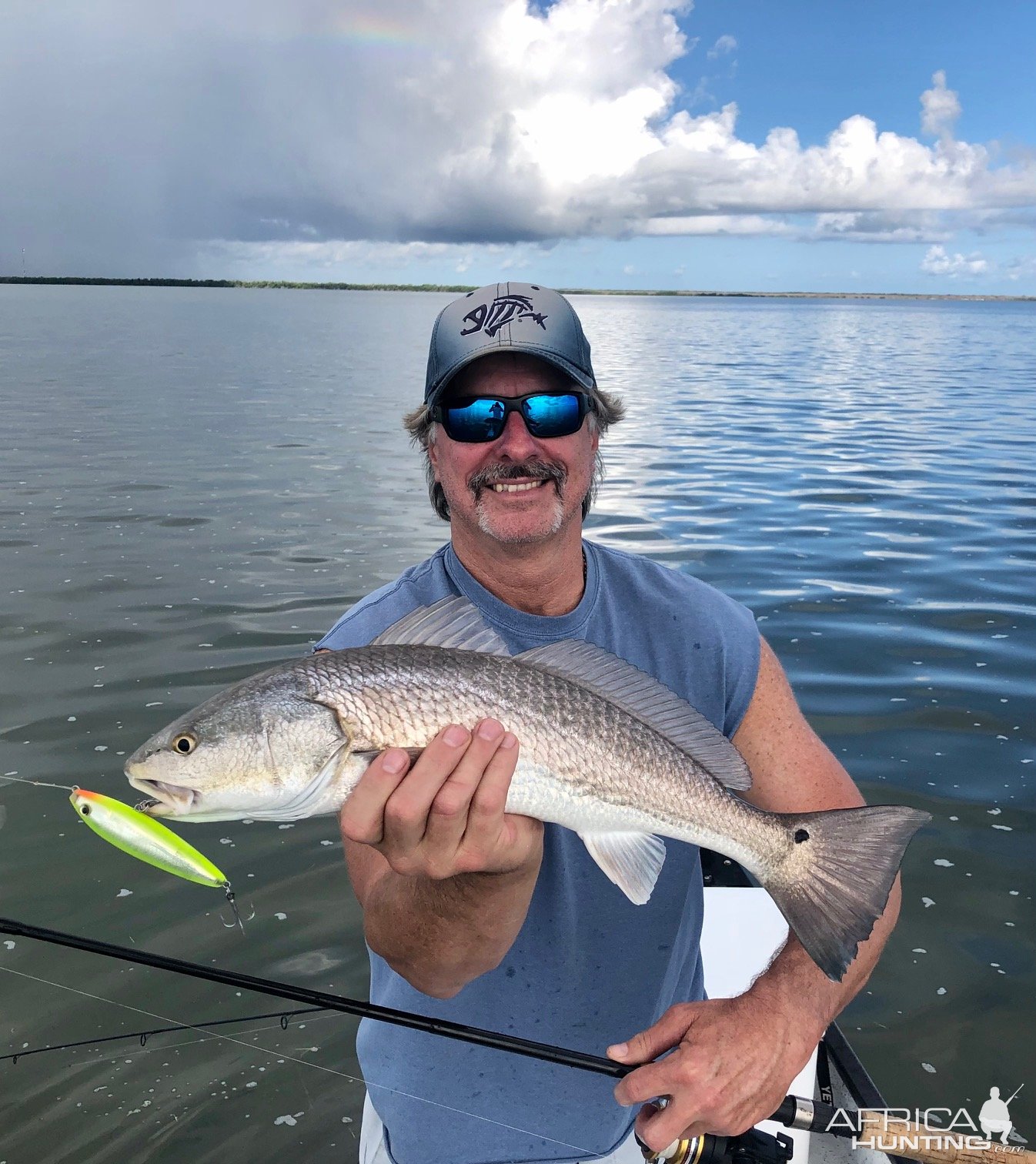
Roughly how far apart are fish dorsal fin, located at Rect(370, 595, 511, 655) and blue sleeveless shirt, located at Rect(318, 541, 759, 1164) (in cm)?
36

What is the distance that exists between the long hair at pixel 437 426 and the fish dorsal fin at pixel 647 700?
980 millimetres

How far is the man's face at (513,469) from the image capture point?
10.6 feet

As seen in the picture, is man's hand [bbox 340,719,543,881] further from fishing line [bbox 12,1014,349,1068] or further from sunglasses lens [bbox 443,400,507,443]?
fishing line [bbox 12,1014,349,1068]

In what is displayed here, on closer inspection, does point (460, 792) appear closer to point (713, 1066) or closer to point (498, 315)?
point (713, 1066)

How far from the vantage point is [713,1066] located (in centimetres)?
260

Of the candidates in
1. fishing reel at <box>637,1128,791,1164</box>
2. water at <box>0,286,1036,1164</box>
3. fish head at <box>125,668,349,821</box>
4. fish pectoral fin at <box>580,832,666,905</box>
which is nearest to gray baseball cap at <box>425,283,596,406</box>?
fish head at <box>125,668,349,821</box>

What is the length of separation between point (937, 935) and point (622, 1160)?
10.6 feet

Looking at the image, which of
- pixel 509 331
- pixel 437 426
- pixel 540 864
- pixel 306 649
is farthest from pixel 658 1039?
pixel 306 649

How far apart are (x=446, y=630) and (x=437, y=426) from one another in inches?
45.2

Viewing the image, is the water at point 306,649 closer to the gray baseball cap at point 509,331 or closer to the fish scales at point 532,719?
the fish scales at point 532,719

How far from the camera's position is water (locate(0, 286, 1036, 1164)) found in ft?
15.5

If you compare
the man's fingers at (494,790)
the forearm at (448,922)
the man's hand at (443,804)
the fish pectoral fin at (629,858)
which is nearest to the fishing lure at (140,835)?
the forearm at (448,922)

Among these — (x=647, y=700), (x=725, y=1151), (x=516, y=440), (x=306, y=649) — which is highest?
(x=516, y=440)

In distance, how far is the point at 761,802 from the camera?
3.31m
